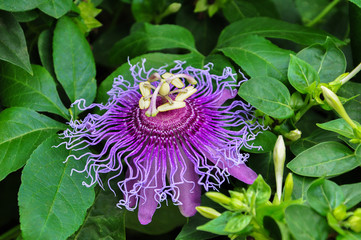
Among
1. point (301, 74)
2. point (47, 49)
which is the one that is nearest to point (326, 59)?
point (301, 74)

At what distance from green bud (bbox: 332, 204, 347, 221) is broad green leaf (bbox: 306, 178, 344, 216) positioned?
0.03 feet

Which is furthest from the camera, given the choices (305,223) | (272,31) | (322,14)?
(322,14)

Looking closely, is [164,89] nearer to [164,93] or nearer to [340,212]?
[164,93]

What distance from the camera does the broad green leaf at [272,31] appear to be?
1312mm

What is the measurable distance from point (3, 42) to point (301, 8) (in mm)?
1037

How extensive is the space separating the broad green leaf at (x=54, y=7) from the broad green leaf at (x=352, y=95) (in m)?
0.70

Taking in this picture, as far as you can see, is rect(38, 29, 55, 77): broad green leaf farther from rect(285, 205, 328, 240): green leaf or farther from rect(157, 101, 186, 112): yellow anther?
rect(285, 205, 328, 240): green leaf

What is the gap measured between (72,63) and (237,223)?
0.65 metres

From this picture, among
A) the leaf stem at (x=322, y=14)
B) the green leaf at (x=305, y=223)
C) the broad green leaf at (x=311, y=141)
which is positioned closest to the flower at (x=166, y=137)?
the broad green leaf at (x=311, y=141)

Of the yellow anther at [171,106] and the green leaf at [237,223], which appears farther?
the yellow anther at [171,106]

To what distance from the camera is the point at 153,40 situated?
1.38 m

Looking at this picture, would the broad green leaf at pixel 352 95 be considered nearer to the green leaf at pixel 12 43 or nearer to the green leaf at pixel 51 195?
the green leaf at pixel 51 195

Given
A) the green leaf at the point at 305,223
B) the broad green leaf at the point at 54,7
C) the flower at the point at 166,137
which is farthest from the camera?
the broad green leaf at the point at 54,7

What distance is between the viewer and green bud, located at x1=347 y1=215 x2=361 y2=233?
2.77 feet
